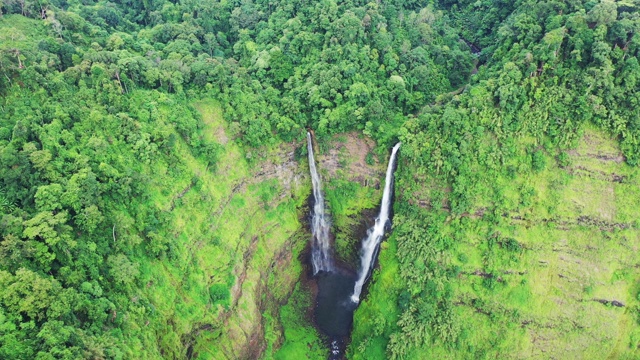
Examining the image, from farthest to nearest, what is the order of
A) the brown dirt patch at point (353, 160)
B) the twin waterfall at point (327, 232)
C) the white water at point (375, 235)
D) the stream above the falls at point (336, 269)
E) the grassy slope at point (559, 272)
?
the brown dirt patch at point (353, 160) < the twin waterfall at point (327, 232) < the white water at point (375, 235) < the stream above the falls at point (336, 269) < the grassy slope at point (559, 272)

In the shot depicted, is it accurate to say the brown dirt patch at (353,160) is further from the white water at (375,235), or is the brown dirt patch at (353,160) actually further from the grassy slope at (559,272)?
the grassy slope at (559,272)

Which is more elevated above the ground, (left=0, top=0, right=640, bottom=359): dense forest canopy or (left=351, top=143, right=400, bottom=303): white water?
(left=0, top=0, right=640, bottom=359): dense forest canopy

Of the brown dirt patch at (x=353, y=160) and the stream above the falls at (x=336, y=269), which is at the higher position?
the brown dirt patch at (x=353, y=160)

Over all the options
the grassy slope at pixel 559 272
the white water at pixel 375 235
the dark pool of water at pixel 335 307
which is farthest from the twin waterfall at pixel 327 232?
the grassy slope at pixel 559 272

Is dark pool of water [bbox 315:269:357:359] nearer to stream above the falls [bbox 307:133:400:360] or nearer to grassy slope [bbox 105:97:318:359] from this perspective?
stream above the falls [bbox 307:133:400:360]

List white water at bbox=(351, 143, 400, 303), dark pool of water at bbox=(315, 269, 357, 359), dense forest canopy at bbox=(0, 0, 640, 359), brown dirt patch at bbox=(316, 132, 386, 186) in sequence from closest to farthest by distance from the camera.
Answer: dense forest canopy at bbox=(0, 0, 640, 359) < dark pool of water at bbox=(315, 269, 357, 359) < white water at bbox=(351, 143, 400, 303) < brown dirt patch at bbox=(316, 132, 386, 186)

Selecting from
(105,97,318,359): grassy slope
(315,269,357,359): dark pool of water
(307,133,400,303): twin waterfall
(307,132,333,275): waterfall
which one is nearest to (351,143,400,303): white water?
(307,133,400,303): twin waterfall
